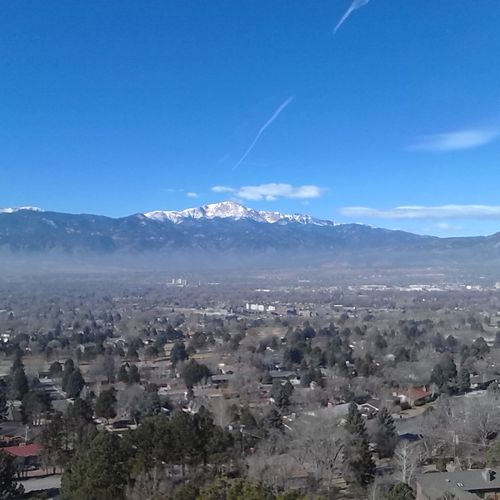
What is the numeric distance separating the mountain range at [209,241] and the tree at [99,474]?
13980 cm

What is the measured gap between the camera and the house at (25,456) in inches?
688

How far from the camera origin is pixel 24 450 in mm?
18438

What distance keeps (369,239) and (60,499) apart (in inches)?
6913

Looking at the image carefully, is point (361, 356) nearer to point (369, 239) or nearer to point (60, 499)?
point (60, 499)

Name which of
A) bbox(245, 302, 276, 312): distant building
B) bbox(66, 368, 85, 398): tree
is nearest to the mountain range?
bbox(245, 302, 276, 312): distant building

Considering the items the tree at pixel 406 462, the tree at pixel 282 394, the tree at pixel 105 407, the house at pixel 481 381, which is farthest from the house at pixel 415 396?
the tree at pixel 105 407

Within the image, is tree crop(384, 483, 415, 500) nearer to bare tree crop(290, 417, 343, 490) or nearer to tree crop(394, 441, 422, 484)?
tree crop(394, 441, 422, 484)

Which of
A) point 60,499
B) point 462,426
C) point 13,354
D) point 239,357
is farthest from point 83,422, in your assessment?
point 13,354

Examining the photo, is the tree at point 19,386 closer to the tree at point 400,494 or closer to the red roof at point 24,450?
the red roof at point 24,450

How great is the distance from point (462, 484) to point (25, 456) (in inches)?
499

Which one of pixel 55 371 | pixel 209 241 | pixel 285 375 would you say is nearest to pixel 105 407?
pixel 55 371

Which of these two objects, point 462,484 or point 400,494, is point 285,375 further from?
point 400,494

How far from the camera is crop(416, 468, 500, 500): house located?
42.8 feet

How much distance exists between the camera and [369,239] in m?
184
